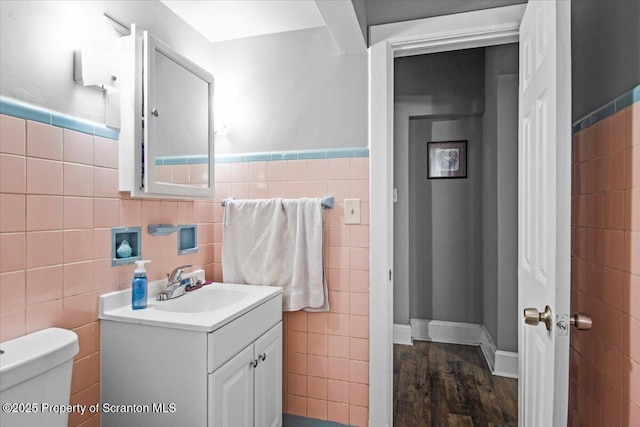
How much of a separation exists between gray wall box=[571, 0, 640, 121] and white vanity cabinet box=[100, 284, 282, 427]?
1.45 m

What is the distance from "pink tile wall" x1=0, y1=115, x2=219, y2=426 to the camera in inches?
42.8

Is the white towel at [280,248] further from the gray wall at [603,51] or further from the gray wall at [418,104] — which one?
the gray wall at [418,104]

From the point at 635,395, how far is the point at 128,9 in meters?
2.16

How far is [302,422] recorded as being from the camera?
195 centimetres

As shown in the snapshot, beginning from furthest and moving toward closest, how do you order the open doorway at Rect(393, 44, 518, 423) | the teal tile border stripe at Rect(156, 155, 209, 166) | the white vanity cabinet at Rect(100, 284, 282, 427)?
the open doorway at Rect(393, 44, 518, 423) < the teal tile border stripe at Rect(156, 155, 209, 166) < the white vanity cabinet at Rect(100, 284, 282, 427)

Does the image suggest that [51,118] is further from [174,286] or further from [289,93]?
[289,93]

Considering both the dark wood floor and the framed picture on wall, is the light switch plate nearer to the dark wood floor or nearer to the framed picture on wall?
the dark wood floor

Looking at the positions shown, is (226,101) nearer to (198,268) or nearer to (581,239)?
(198,268)

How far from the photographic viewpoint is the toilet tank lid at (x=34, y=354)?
90cm

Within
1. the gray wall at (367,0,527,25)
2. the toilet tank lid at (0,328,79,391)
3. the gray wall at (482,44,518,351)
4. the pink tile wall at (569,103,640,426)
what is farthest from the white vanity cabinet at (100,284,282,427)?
the gray wall at (482,44,518,351)

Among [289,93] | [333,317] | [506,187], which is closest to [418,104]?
[506,187]

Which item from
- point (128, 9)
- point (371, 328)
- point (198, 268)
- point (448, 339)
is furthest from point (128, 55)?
point (448, 339)

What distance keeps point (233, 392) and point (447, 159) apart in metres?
2.58

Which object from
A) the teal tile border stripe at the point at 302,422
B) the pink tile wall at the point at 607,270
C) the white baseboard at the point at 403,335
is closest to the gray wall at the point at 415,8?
the pink tile wall at the point at 607,270
